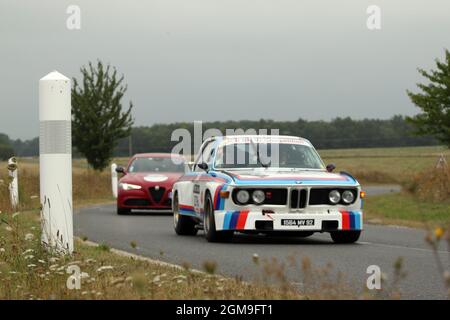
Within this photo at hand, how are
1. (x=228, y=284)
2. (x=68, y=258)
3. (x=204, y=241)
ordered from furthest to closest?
(x=204, y=241) → (x=68, y=258) → (x=228, y=284)

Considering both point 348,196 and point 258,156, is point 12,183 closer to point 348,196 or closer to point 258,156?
point 258,156

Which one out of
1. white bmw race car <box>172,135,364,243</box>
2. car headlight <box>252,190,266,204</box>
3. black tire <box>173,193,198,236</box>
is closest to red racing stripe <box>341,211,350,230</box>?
white bmw race car <box>172,135,364,243</box>

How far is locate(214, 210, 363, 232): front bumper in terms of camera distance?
15195mm

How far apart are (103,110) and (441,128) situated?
770 inches

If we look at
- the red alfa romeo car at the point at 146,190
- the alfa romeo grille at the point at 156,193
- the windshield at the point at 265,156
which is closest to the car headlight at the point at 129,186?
the red alfa romeo car at the point at 146,190

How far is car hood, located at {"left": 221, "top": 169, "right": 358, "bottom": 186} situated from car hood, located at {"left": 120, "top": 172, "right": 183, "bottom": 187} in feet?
35.6

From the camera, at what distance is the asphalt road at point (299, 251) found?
1048 cm

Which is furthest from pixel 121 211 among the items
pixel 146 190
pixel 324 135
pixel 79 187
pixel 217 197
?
pixel 324 135

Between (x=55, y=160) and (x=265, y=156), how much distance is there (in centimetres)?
650

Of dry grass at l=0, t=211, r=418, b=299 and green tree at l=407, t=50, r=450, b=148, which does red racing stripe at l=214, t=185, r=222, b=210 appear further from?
green tree at l=407, t=50, r=450, b=148
